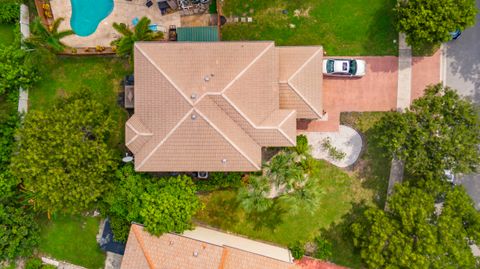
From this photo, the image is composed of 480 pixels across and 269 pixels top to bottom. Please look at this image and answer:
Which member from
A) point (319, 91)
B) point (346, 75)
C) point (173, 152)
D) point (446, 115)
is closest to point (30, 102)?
Answer: point (173, 152)

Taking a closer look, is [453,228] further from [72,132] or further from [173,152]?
[72,132]

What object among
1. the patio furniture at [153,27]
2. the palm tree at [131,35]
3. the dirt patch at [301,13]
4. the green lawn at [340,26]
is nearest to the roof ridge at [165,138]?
the palm tree at [131,35]

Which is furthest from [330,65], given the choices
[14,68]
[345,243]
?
[14,68]

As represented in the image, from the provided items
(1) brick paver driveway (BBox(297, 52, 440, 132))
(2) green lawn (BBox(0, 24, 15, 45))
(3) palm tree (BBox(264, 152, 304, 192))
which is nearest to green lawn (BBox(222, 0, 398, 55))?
(1) brick paver driveway (BBox(297, 52, 440, 132))

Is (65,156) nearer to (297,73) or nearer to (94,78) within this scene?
(94,78)

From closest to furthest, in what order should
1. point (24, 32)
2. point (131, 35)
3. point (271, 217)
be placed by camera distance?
1. point (131, 35)
2. point (271, 217)
3. point (24, 32)

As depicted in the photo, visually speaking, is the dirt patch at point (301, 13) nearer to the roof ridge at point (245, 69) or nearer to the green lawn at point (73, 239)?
the roof ridge at point (245, 69)

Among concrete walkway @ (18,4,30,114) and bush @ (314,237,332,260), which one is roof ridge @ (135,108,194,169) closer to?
concrete walkway @ (18,4,30,114)
